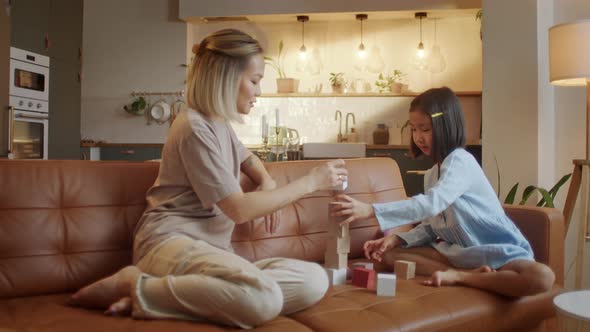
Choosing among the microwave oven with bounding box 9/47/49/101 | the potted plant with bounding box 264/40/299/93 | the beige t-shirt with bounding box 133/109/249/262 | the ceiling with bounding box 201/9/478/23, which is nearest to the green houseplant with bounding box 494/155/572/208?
the beige t-shirt with bounding box 133/109/249/262

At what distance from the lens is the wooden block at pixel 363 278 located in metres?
1.74

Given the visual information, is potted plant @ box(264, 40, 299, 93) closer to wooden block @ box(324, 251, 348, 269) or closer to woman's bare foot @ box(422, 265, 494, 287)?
wooden block @ box(324, 251, 348, 269)

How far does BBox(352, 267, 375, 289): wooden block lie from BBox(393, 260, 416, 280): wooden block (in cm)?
17

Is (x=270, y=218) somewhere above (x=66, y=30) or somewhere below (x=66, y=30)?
below

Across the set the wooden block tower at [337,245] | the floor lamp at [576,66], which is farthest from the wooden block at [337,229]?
the floor lamp at [576,66]

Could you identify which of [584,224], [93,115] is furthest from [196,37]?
[584,224]

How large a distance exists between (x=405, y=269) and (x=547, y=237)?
545mm

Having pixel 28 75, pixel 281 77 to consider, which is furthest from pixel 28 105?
pixel 281 77

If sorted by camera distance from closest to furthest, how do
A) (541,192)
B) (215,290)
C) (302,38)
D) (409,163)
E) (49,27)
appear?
1. (215,290)
2. (541,192)
3. (49,27)
4. (409,163)
5. (302,38)

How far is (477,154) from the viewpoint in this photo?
5.56 meters

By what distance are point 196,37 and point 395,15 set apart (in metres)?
2.35

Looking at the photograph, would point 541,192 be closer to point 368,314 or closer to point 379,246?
point 379,246

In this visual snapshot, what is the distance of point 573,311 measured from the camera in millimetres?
1520

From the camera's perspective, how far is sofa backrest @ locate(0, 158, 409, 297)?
5.27 feet
